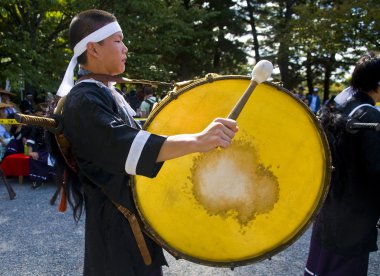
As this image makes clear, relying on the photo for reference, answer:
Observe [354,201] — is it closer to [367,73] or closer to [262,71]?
[367,73]

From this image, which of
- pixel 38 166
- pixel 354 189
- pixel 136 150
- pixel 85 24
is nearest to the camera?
pixel 136 150

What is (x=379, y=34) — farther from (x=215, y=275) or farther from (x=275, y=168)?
(x=275, y=168)

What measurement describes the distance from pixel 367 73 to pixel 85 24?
4.83ft

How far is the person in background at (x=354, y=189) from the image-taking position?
2051 millimetres

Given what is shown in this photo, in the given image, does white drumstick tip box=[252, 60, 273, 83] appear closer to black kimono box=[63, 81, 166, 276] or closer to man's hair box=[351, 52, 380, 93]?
black kimono box=[63, 81, 166, 276]

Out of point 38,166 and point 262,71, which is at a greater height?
point 262,71

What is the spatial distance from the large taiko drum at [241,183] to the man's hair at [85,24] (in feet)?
1.46

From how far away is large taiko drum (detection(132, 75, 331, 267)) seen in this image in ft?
5.02

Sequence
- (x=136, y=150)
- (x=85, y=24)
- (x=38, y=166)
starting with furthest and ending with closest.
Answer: (x=38, y=166)
(x=85, y=24)
(x=136, y=150)

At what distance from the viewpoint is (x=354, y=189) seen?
2.07 metres

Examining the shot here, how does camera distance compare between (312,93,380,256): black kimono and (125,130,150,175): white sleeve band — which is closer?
(125,130,150,175): white sleeve band

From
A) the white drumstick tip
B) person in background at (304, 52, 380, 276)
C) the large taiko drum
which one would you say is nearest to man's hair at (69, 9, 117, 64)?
the large taiko drum

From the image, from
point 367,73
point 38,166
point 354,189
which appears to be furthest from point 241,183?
point 38,166

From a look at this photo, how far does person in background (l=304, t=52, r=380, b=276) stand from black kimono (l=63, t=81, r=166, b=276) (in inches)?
42.3
